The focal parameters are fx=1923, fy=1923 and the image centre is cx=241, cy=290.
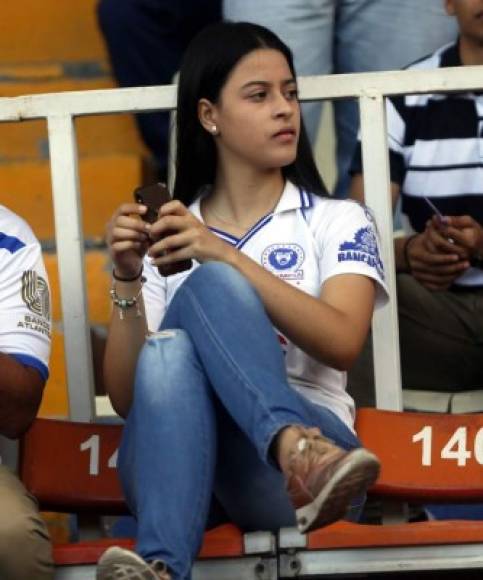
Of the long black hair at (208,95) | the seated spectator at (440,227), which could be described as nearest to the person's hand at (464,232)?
the seated spectator at (440,227)

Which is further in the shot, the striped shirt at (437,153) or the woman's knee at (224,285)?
the striped shirt at (437,153)

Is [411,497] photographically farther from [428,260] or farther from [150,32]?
[150,32]

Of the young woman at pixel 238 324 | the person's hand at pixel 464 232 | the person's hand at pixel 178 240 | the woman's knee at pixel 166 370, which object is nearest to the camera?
the young woman at pixel 238 324

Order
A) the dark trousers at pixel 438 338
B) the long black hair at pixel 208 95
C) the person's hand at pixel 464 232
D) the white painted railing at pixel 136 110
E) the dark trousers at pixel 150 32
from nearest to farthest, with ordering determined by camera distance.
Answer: the long black hair at pixel 208 95 → the white painted railing at pixel 136 110 → the person's hand at pixel 464 232 → the dark trousers at pixel 438 338 → the dark trousers at pixel 150 32

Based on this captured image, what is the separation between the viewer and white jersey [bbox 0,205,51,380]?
3.65 m

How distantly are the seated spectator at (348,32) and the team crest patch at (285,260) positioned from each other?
2.98 feet

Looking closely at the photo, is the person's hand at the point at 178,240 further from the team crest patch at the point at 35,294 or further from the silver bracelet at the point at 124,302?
the team crest patch at the point at 35,294

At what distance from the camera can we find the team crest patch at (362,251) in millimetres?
3693

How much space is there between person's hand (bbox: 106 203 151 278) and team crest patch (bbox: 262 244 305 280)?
0.90 ft

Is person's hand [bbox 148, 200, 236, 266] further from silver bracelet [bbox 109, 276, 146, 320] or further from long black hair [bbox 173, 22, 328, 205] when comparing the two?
long black hair [bbox 173, 22, 328, 205]

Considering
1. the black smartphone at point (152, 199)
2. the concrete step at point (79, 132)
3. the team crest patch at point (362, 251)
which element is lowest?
the team crest patch at point (362, 251)

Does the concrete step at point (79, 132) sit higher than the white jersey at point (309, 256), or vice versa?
the concrete step at point (79, 132)

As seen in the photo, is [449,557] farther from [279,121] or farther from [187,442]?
[279,121]

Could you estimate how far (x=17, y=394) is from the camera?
3582 mm
